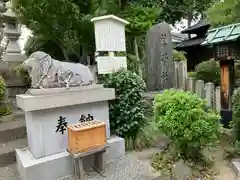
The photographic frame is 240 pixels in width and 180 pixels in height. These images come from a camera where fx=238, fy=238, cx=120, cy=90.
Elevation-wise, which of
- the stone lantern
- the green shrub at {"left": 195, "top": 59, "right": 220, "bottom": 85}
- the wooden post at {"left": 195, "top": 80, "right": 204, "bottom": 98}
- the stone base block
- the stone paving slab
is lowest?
the stone paving slab

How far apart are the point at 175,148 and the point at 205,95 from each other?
2340 millimetres

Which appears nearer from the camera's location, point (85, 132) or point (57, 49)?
point (85, 132)

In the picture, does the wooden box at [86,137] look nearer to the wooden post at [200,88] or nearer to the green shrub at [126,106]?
the green shrub at [126,106]

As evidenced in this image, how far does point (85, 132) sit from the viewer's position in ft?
10.5

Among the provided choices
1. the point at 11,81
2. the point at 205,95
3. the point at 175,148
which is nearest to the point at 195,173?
the point at 175,148

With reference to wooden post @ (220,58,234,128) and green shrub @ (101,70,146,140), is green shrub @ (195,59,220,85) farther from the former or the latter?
green shrub @ (101,70,146,140)

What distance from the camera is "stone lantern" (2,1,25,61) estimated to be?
7441 mm

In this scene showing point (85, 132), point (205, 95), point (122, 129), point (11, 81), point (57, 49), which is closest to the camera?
point (85, 132)

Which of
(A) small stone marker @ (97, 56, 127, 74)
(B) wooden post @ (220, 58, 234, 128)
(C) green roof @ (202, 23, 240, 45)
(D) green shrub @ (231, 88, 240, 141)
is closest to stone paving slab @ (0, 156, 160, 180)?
(D) green shrub @ (231, 88, 240, 141)

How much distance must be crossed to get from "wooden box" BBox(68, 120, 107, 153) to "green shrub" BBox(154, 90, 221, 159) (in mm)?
840

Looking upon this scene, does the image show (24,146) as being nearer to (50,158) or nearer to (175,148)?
(50,158)

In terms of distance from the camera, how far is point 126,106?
4.25 meters

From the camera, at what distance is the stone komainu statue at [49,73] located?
351 cm

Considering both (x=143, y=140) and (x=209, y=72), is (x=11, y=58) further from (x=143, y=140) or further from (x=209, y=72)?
(x=209, y=72)
